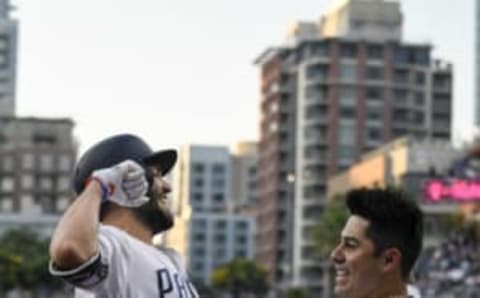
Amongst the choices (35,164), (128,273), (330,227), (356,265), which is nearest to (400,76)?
(35,164)

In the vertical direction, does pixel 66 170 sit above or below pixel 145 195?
below

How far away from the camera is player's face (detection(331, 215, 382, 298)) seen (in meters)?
6.55

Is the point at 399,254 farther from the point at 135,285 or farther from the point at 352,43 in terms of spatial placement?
A: the point at 352,43

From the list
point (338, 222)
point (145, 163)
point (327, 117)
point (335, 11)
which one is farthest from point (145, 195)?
point (335, 11)

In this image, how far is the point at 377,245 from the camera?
261 inches

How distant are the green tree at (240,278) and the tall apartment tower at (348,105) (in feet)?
33.4

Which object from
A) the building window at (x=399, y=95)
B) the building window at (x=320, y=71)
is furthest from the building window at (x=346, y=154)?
the building window at (x=320, y=71)

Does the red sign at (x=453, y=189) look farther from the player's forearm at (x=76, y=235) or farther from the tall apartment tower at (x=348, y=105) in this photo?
the player's forearm at (x=76, y=235)

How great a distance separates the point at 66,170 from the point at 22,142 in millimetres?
5092

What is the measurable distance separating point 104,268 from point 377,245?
954 mm

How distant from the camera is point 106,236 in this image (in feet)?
22.6

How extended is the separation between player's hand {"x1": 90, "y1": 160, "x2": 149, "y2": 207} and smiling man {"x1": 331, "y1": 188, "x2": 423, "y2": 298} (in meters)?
0.73

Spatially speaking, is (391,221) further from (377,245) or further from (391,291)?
(391,291)

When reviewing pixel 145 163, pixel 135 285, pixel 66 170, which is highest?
pixel 145 163
